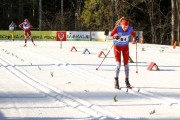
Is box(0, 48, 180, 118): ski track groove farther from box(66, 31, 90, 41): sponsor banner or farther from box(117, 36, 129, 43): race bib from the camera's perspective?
box(66, 31, 90, 41): sponsor banner

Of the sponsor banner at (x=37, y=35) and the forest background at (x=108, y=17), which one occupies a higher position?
the forest background at (x=108, y=17)

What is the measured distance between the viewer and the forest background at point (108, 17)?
5794 cm

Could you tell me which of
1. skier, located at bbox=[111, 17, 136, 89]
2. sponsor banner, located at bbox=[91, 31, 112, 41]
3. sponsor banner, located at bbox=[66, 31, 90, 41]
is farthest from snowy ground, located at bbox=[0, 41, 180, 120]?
sponsor banner, located at bbox=[66, 31, 90, 41]

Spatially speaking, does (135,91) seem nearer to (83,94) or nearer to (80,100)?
(83,94)

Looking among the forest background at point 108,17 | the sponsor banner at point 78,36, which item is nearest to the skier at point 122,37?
the sponsor banner at point 78,36

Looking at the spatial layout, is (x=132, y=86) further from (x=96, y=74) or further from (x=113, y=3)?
(x=113, y=3)

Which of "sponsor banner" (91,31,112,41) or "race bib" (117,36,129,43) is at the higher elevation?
"race bib" (117,36,129,43)

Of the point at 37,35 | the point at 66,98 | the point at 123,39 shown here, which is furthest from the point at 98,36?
the point at 66,98

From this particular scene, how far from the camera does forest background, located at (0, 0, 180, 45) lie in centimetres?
5794

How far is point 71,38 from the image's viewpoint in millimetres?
43250

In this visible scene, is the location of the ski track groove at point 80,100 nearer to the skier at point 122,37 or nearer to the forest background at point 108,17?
the skier at point 122,37

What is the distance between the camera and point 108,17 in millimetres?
59188

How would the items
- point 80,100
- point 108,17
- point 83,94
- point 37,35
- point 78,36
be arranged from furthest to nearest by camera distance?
point 108,17
point 37,35
point 78,36
point 83,94
point 80,100

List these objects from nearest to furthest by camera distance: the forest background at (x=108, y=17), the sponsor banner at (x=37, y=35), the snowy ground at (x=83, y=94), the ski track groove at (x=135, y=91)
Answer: the snowy ground at (x=83, y=94) → the ski track groove at (x=135, y=91) → the sponsor banner at (x=37, y=35) → the forest background at (x=108, y=17)
